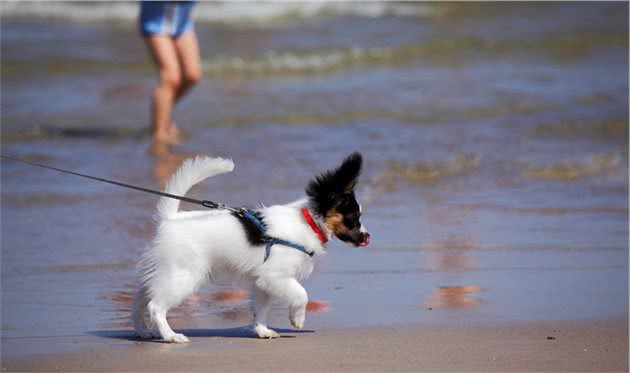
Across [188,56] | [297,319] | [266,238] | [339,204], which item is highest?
[188,56]

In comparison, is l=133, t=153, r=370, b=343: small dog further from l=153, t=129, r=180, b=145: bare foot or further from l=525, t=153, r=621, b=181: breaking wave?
l=153, t=129, r=180, b=145: bare foot

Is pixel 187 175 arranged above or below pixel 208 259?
above

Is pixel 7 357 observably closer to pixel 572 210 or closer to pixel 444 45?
pixel 572 210

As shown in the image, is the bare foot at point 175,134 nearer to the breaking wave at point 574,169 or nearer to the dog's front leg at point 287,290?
the breaking wave at point 574,169

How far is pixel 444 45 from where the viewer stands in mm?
16734

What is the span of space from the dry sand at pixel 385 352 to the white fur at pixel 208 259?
0.15 meters

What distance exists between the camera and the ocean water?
560cm

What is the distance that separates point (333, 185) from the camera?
4.77 metres

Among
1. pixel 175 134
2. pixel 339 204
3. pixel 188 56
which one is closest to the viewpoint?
pixel 339 204

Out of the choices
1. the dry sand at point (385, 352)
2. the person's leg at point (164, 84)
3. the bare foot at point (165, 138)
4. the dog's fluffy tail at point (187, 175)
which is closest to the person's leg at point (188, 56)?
the person's leg at point (164, 84)

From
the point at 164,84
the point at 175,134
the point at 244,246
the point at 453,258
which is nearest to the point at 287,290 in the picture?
the point at 244,246

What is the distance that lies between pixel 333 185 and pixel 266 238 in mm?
364

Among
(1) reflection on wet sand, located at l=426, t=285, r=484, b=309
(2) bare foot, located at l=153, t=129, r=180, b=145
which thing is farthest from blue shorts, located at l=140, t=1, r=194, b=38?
(1) reflection on wet sand, located at l=426, t=285, r=484, b=309

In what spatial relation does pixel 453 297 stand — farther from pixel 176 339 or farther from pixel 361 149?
pixel 361 149
